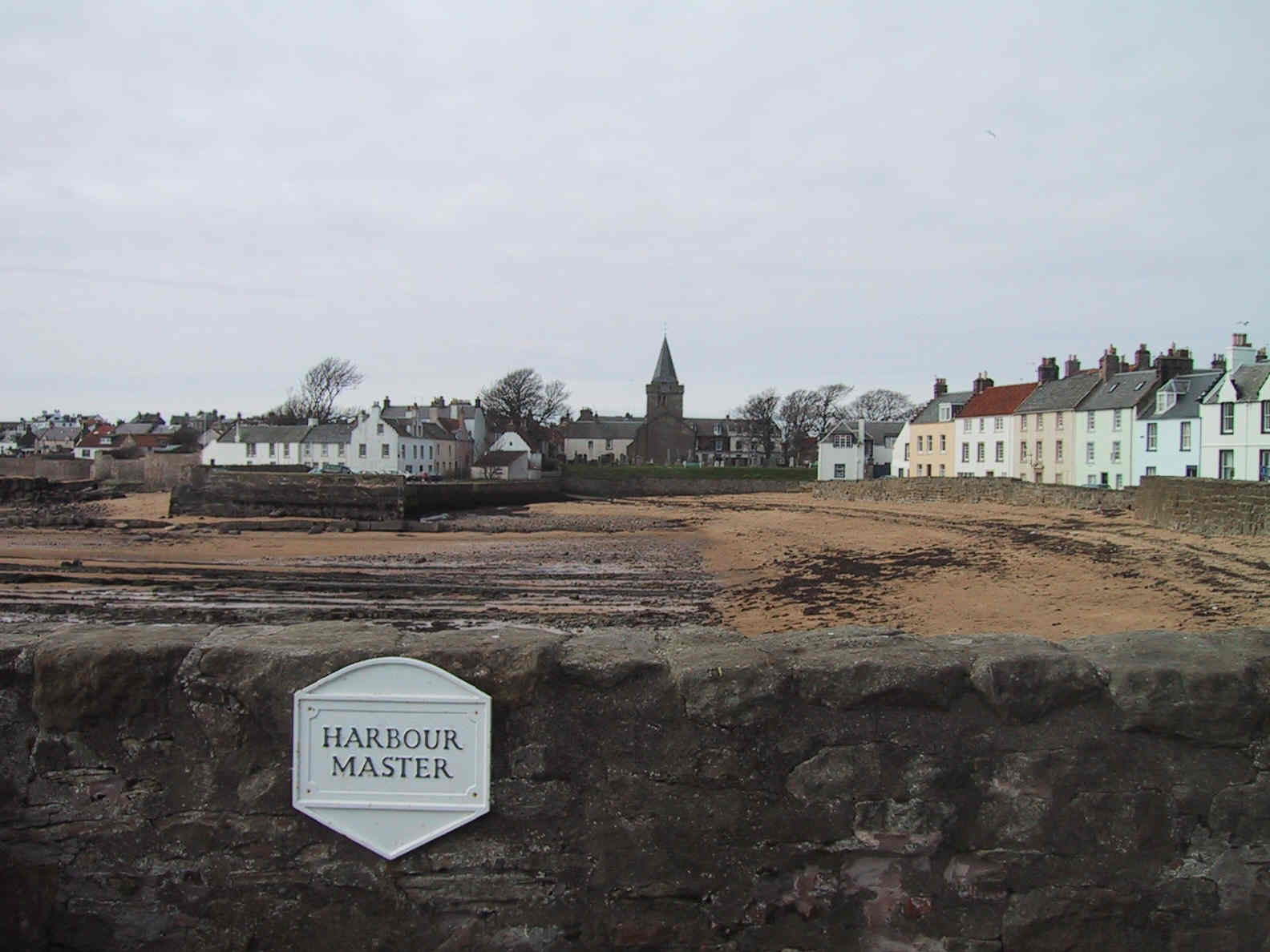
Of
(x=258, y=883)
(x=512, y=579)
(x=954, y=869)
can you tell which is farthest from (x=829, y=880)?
(x=512, y=579)

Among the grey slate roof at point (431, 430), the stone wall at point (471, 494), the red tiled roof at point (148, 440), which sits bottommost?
the stone wall at point (471, 494)

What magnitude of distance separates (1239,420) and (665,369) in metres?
71.4

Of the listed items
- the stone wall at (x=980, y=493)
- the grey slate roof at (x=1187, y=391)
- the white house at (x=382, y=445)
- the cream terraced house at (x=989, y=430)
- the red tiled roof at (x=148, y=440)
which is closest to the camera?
the stone wall at (x=980, y=493)

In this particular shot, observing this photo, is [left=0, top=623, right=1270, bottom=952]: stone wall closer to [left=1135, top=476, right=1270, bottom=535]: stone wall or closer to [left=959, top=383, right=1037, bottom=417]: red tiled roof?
[left=1135, top=476, right=1270, bottom=535]: stone wall

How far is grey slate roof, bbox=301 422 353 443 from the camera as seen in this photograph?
7575 centimetres

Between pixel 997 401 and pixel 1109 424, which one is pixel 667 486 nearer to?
pixel 997 401

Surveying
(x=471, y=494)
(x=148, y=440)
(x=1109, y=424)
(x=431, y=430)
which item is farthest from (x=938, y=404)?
(x=148, y=440)

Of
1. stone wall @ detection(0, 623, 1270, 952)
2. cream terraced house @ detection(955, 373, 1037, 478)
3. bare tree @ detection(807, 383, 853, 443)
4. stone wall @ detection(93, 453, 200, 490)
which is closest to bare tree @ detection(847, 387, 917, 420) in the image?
bare tree @ detection(807, 383, 853, 443)

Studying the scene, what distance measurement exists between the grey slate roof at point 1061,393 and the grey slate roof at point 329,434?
169 feet

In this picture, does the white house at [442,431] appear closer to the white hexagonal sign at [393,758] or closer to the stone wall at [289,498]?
the stone wall at [289,498]

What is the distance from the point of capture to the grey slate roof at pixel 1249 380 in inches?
1387

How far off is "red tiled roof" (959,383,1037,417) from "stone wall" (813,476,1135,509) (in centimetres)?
1070

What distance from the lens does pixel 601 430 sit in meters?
108

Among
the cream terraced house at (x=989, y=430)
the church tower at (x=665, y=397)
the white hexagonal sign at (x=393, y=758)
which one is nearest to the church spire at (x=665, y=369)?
the church tower at (x=665, y=397)
